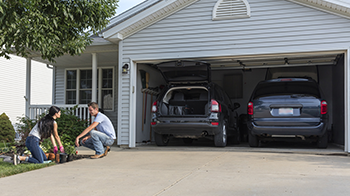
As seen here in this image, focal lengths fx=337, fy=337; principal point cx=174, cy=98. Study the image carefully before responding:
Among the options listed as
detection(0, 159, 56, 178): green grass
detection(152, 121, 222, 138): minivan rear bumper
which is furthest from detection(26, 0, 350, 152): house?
detection(0, 159, 56, 178): green grass

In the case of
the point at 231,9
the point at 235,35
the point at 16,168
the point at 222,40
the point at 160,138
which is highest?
the point at 231,9

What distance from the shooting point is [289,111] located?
7.78 meters

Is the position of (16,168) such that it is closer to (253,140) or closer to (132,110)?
(132,110)

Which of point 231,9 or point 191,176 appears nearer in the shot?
point 191,176

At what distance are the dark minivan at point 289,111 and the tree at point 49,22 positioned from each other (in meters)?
4.26

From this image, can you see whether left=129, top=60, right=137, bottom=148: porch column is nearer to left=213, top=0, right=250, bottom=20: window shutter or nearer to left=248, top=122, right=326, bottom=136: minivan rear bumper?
left=213, top=0, right=250, bottom=20: window shutter

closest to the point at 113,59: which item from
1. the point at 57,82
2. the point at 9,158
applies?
the point at 57,82

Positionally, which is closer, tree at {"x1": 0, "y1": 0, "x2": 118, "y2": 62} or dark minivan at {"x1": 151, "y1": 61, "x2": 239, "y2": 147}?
tree at {"x1": 0, "y1": 0, "x2": 118, "y2": 62}

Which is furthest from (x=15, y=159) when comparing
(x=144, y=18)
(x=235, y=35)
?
(x=235, y=35)

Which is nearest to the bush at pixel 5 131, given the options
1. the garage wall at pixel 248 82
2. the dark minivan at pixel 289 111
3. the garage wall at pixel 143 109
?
the garage wall at pixel 143 109

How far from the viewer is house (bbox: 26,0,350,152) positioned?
8.02 metres

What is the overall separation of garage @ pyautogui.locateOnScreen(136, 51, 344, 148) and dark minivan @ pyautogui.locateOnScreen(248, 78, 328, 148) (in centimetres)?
93

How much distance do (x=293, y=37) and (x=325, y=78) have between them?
5.24m

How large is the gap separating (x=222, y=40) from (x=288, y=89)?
2083 mm
